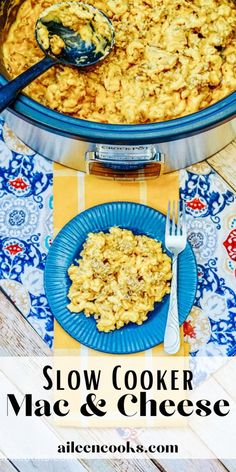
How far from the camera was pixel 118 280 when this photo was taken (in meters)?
1.27

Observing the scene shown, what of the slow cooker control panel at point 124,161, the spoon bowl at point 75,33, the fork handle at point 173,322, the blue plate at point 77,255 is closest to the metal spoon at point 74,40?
the spoon bowl at point 75,33

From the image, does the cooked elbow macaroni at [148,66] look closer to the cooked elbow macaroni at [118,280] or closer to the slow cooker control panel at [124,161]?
the slow cooker control panel at [124,161]

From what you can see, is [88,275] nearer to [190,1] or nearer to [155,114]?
[155,114]

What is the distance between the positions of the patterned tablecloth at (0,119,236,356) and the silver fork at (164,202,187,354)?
57 millimetres

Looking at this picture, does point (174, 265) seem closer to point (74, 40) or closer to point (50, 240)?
point (50, 240)

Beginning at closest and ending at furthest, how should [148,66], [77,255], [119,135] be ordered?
[119,135] → [148,66] → [77,255]

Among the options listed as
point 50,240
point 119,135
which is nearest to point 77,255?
point 50,240

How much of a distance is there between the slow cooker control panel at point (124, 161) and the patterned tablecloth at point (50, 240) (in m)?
0.11

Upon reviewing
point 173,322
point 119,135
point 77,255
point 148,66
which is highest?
point 148,66

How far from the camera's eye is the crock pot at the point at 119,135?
1.09m

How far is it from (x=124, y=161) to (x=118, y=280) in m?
0.23

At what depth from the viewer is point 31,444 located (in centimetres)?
134

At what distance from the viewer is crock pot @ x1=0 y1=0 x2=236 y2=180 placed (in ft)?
3.58

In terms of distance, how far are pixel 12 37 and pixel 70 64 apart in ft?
0.39
